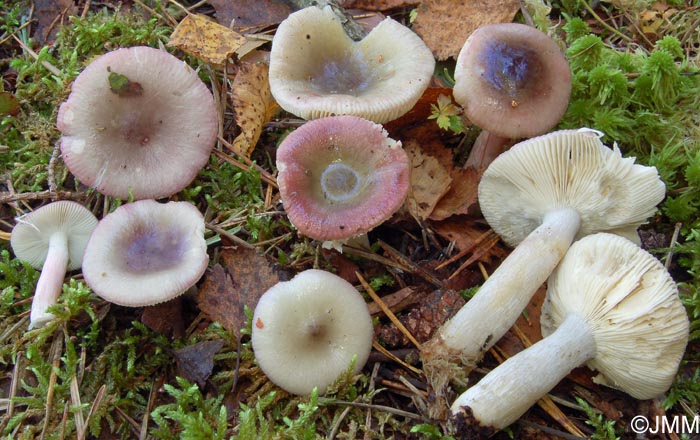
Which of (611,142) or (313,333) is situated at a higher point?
(611,142)

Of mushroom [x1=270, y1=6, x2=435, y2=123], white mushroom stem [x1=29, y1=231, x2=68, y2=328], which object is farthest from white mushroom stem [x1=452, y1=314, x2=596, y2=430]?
white mushroom stem [x1=29, y1=231, x2=68, y2=328]

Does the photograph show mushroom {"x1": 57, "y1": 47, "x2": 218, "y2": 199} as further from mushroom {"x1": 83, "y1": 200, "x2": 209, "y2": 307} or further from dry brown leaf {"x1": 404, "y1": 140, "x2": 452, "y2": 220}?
dry brown leaf {"x1": 404, "y1": 140, "x2": 452, "y2": 220}

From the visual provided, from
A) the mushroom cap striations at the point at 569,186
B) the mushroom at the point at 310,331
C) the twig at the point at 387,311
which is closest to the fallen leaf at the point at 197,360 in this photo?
the mushroom at the point at 310,331

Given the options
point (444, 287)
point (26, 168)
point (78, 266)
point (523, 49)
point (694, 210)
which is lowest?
point (78, 266)

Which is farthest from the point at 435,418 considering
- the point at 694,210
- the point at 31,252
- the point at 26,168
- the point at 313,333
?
the point at 26,168

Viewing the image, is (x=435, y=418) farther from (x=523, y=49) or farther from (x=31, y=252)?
(x=31, y=252)

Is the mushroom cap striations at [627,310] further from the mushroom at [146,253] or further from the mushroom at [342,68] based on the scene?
the mushroom at [146,253]

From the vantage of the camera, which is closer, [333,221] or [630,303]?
[630,303]
